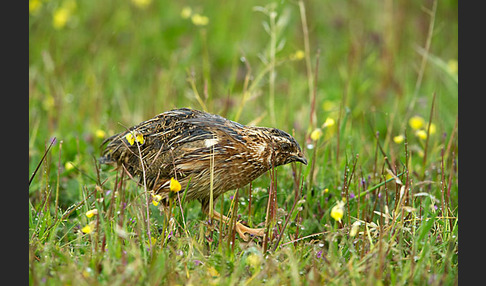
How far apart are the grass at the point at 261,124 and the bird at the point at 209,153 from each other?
18cm

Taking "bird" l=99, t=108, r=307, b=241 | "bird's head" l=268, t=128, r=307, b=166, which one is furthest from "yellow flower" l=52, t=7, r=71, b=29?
"bird's head" l=268, t=128, r=307, b=166

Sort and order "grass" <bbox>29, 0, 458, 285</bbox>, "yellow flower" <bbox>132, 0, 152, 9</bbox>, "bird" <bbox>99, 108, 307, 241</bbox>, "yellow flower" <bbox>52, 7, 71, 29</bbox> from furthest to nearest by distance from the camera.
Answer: "yellow flower" <bbox>132, 0, 152, 9</bbox>, "yellow flower" <bbox>52, 7, 71, 29</bbox>, "bird" <bbox>99, 108, 307, 241</bbox>, "grass" <bbox>29, 0, 458, 285</bbox>

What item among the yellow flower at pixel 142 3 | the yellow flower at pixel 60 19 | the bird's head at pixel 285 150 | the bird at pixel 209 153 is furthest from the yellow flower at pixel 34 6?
the bird's head at pixel 285 150

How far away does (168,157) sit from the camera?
17.4ft

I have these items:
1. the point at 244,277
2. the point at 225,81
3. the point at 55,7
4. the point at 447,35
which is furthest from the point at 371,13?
the point at 244,277

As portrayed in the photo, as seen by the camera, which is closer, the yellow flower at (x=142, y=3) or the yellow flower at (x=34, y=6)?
the yellow flower at (x=34, y=6)

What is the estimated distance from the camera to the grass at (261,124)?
14.5 ft

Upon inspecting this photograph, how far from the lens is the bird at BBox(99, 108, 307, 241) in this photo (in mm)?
5188

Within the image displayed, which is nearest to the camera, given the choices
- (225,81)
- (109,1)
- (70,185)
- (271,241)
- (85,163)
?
(271,241)

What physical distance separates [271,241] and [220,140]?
817 millimetres

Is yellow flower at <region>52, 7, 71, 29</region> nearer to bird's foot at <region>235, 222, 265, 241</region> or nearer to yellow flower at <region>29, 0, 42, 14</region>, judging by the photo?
yellow flower at <region>29, 0, 42, 14</region>

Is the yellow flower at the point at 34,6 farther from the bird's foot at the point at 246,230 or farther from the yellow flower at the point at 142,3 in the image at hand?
the bird's foot at the point at 246,230

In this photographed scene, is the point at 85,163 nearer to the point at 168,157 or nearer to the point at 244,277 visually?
the point at 168,157

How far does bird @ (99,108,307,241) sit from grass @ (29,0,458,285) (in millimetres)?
181
